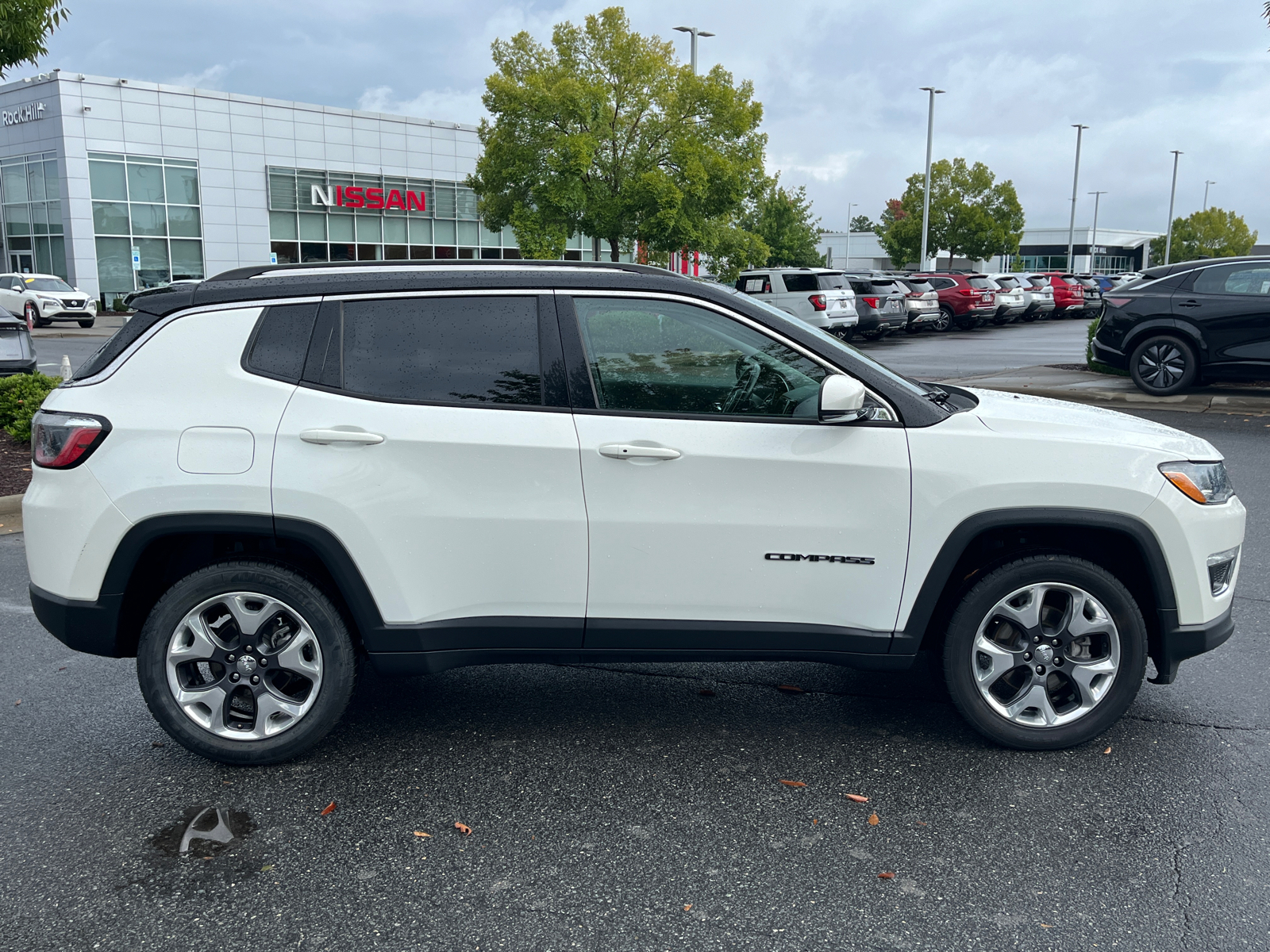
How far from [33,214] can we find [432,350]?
44.3 m

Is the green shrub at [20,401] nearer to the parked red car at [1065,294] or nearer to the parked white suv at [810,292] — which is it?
the parked white suv at [810,292]

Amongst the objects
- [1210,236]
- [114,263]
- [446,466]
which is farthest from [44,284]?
[1210,236]

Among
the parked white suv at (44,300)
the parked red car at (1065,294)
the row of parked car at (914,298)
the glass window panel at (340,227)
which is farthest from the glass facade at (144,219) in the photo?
the parked red car at (1065,294)

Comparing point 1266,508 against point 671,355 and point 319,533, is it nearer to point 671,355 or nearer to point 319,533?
point 671,355

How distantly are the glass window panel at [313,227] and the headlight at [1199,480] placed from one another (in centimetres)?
4466

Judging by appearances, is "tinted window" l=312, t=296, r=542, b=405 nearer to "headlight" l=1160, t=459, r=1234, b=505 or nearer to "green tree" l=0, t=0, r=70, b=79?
"headlight" l=1160, t=459, r=1234, b=505

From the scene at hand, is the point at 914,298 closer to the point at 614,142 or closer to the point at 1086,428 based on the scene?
the point at 614,142

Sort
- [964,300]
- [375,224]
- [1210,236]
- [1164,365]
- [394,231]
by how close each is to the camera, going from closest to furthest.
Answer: [1164,365] → [964,300] → [375,224] → [394,231] → [1210,236]

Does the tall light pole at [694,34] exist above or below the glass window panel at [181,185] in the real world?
above

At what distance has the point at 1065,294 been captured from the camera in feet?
134

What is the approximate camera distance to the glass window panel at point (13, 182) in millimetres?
41094

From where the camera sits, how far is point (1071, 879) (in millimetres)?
3162

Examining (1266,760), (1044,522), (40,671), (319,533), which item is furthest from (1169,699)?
(40,671)

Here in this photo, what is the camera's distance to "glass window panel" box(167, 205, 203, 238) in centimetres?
4203
